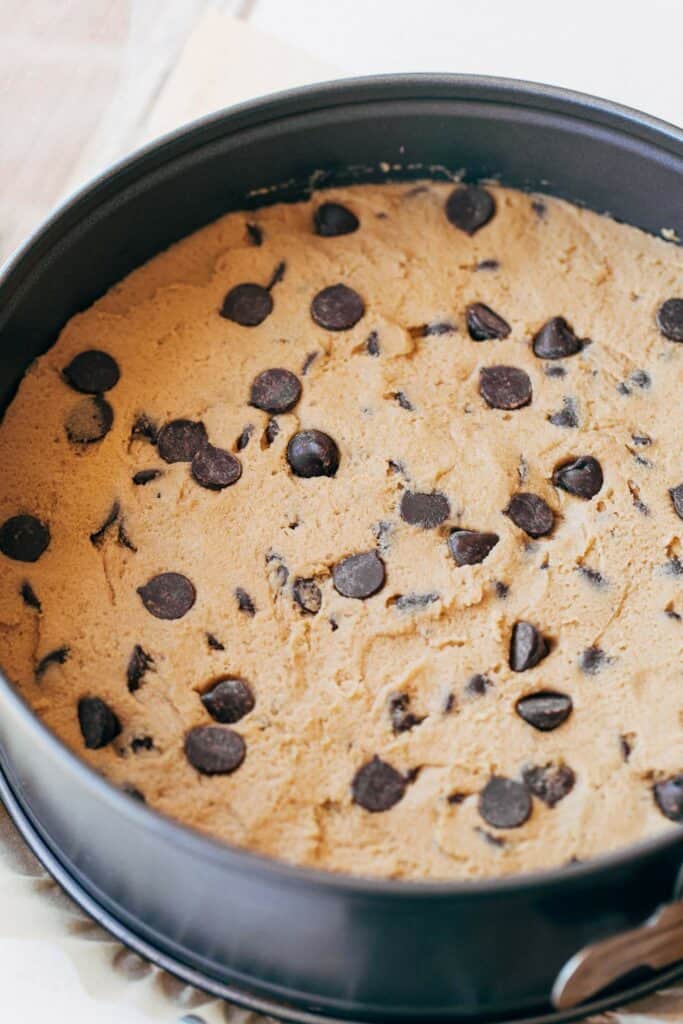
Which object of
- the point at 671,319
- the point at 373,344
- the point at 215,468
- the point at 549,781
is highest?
the point at 671,319

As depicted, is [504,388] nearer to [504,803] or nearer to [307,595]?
[307,595]

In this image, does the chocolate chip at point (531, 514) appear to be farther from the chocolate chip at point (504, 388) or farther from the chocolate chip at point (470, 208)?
the chocolate chip at point (470, 208)

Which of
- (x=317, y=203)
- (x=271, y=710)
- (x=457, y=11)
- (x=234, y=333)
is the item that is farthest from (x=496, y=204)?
(x=271, y=710)

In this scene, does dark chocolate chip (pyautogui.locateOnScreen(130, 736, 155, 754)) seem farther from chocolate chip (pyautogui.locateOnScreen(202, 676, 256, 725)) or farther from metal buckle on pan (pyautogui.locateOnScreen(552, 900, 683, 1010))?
metal buckle on pan (pyautogui.locateOnScreen(552, 900, 683, 1010))

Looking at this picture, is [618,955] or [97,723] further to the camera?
[97,723]

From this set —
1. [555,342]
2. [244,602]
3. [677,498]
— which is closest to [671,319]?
[555,342]
